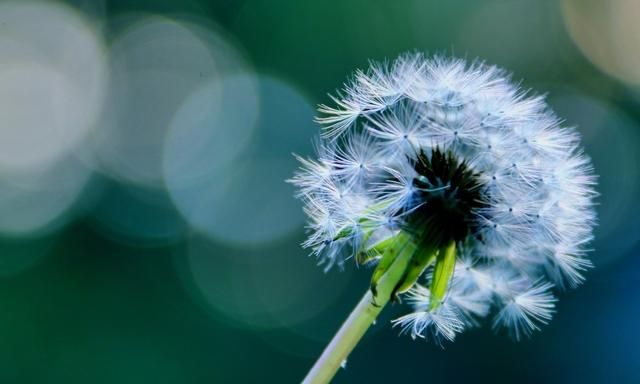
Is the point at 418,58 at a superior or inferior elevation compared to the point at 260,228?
superior

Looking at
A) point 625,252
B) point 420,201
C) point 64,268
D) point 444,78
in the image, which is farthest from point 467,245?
point 64,268

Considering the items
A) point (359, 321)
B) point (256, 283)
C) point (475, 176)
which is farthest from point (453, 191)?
point (256, 283)

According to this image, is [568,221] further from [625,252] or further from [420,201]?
[625,252]

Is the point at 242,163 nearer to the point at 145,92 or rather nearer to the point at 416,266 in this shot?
the point at 145,92

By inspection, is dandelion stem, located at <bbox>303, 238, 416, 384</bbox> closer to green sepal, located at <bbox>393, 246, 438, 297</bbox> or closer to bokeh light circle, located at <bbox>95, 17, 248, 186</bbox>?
green sepal, located at <bbox>393, 246, 438, 297</bbox>

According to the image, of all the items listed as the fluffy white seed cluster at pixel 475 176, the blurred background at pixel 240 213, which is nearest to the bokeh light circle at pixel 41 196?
the blurred background at pixel 240 213

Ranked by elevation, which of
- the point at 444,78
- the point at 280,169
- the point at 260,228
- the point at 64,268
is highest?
the point at 444,78

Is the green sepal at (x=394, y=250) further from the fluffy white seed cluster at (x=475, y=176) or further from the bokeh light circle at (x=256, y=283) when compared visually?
the bokeh light circle at (x=256, y=283)
